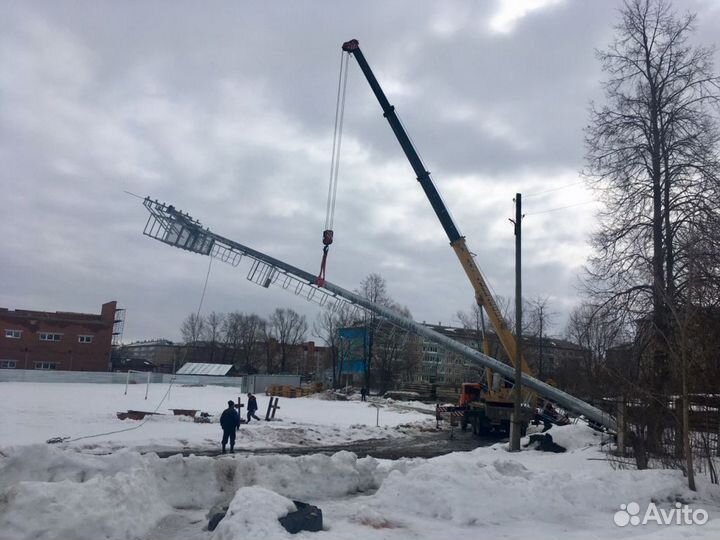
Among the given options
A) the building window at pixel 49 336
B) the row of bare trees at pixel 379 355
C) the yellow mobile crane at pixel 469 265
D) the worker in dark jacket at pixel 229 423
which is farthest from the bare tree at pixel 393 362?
the worker in dark jacket at pixel 229 423

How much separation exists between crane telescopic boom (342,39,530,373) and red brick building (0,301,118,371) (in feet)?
163

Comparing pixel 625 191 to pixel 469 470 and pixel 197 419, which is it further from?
pixel 197 419

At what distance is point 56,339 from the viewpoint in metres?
63.3

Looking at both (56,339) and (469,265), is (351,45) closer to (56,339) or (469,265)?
(469,265)

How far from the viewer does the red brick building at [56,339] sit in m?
61.0

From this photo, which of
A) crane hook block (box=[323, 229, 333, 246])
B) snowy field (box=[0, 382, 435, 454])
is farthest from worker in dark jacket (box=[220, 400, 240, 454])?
crane hook block (box=[323, 229, 333, 246])

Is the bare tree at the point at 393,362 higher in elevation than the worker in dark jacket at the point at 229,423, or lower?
higher

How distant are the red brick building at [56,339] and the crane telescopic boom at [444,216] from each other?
4979 centimetres

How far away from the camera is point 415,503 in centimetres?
1023

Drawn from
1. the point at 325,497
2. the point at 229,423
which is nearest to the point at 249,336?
the point at 229,423

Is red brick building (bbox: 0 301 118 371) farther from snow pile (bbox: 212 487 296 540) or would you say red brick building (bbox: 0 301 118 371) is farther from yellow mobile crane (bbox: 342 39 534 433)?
snow pile (bbox: 212 487 296 540)

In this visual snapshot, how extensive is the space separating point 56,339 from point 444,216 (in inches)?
2043

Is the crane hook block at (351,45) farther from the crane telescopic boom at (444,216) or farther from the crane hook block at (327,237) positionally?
the crane hook block at (327,237)

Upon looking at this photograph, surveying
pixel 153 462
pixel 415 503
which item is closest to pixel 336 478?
pixel 415 503
